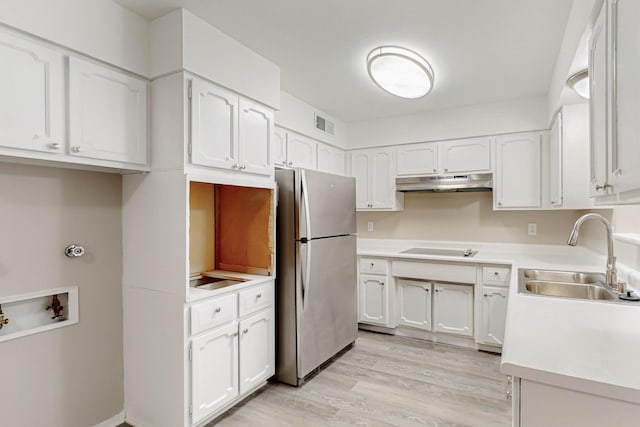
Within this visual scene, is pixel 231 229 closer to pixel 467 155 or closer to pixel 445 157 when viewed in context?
pixel 445 157

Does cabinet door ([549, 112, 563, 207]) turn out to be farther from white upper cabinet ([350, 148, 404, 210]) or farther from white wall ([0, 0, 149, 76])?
white wall ([0, 0, 149, 76])

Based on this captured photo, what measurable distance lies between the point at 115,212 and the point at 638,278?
3001 mm

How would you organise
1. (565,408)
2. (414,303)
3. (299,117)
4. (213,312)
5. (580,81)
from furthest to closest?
(414,303) → (299,117) → (213,312) → (580,81) → (565,408)

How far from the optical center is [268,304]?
2.58 m

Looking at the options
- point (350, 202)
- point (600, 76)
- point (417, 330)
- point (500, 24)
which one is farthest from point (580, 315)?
point (417, 330)

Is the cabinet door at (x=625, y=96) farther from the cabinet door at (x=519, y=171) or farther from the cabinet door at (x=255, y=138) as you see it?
the cabinet door at (x=519, y=171)

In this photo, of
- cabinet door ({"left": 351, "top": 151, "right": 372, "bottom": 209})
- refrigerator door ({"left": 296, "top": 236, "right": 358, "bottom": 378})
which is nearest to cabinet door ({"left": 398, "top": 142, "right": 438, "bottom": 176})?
cabinet door ({"left": 351, "top": 151, "right": 372, "bottom": 209})

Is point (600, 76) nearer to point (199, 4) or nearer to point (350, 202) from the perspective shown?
point (199, 4)

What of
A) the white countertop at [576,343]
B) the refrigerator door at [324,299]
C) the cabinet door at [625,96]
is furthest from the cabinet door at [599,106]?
the refrigerator door at [324,299]

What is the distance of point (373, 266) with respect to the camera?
3777 mm

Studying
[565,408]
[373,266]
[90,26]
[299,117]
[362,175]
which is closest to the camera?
[565,408]

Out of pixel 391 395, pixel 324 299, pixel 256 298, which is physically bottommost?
pixel 391 395

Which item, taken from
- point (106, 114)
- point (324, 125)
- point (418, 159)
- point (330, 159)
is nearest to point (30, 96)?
point (106, 114)

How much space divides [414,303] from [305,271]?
5.05 ft
